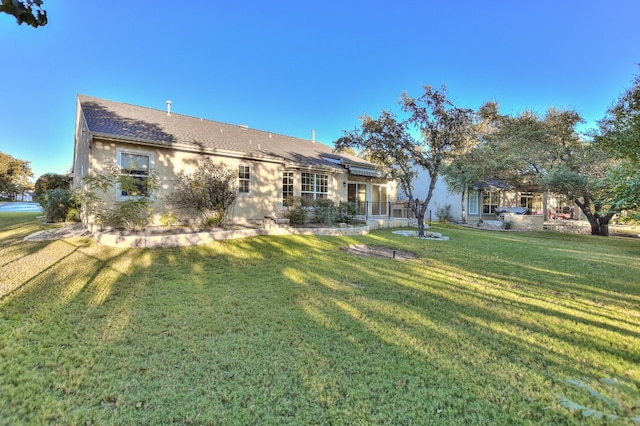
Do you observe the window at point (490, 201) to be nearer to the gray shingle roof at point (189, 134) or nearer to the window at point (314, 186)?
the gray shingle roof at point (189, 134)

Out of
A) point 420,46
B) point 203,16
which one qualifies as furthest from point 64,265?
point 420,46

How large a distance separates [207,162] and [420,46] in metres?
13.3

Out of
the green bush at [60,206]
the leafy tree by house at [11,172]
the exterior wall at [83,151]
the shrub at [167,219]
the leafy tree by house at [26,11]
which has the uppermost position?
the leafy tree by house at [11,172]

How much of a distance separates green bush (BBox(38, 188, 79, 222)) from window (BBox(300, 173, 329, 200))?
10.5 meters

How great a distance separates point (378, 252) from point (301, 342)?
5.77 meters

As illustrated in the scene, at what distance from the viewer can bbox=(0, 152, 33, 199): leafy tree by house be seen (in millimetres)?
43200

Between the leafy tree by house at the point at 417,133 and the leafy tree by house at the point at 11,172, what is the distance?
5682 cm

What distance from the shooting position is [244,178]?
13.2m

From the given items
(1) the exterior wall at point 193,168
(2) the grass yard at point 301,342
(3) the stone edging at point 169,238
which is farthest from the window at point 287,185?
(2) the grass yard at point 301,342

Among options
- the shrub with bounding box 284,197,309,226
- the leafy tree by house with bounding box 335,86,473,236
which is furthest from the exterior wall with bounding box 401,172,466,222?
the shrub with bounding box 284,197,309,226

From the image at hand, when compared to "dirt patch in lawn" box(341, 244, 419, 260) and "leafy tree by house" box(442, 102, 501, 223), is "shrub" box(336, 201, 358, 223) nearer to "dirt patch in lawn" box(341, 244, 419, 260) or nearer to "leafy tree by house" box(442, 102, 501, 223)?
"dirt patch in lawn" box(341, 244, 419, 260)

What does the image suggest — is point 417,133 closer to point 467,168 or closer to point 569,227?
point 467,168

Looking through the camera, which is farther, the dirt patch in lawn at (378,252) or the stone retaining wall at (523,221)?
the stone retaining wall at (523,221)

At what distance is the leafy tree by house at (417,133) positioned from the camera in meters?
11.5
